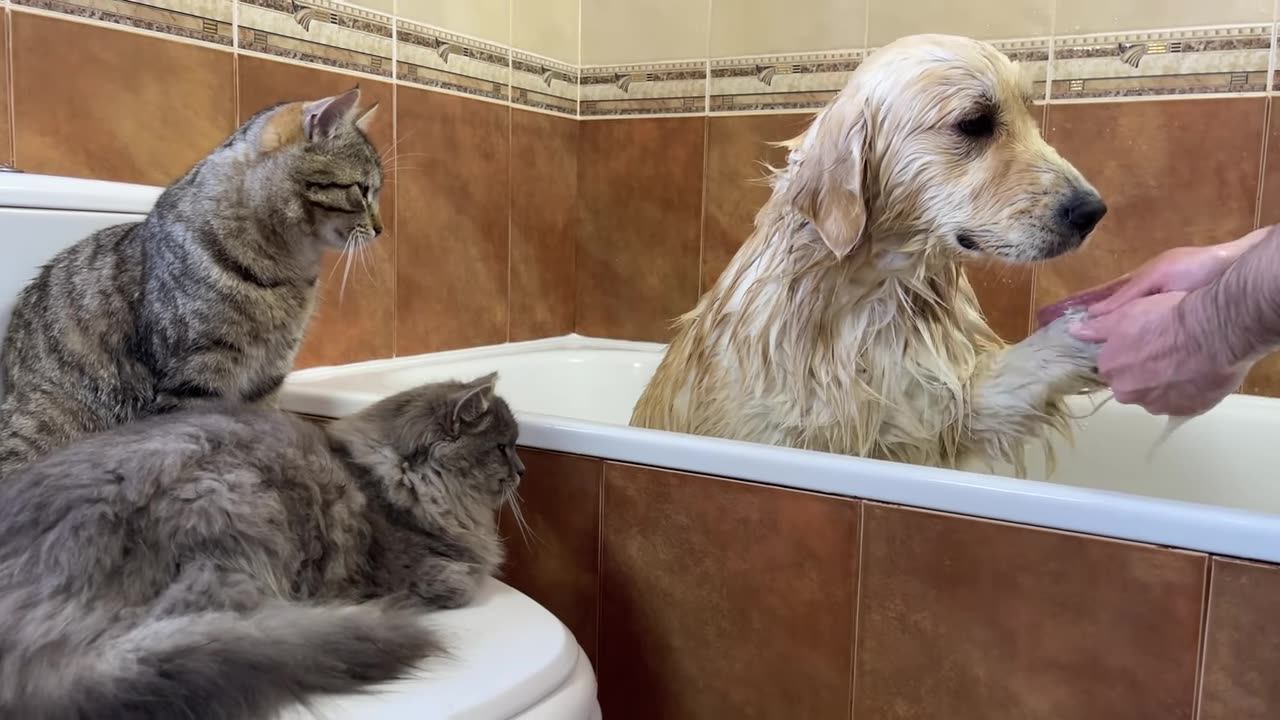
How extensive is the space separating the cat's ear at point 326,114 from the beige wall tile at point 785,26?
126 centimetres

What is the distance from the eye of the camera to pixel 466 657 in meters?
0.87

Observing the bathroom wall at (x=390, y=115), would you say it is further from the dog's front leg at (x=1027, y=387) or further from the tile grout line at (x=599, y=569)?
the dog's front leg at (x=1027, y=387)

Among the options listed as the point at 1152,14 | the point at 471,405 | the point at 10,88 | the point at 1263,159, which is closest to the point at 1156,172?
the point at 1263,159

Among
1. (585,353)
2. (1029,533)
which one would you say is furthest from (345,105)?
(585,353)

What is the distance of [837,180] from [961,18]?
110cm

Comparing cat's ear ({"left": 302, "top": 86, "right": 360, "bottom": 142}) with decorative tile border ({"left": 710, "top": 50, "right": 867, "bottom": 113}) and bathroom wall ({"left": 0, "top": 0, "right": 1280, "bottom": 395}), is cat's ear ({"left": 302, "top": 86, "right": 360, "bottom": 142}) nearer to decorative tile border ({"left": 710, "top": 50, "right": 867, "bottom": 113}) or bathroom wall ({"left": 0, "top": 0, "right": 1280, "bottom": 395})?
bathroom wall ({"left": 0, "top": 0, "right": 1280, "bottom": 395})

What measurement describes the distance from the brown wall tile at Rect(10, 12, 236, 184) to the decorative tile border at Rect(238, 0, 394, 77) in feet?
0.29

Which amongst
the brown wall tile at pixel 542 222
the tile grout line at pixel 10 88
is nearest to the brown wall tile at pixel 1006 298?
the brown wall tile at pixel 542 222

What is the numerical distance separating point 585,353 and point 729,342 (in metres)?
1.06

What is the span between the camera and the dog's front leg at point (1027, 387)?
1.16 metres

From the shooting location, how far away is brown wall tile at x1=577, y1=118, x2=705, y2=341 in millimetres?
2400

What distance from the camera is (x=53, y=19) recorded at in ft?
4.58

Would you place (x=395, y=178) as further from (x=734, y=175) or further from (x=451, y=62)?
(x=734, y=175)

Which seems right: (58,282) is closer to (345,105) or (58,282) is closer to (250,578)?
(345,105)
